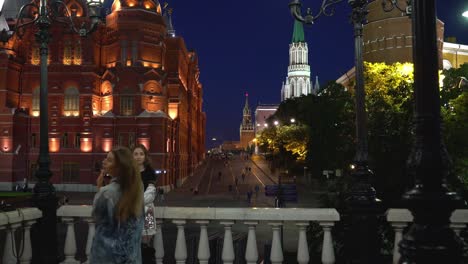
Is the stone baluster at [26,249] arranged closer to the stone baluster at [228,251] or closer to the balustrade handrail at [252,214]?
the balustrade handrail at [252,214]

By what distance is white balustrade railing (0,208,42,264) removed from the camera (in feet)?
24.8

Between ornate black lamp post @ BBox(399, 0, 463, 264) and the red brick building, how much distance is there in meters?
52.1

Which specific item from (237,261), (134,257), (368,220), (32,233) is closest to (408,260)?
(134,257)

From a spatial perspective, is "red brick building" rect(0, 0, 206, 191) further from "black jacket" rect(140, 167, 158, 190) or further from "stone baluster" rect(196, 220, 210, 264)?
"black jacket" rect(140, 167, 158, 190)

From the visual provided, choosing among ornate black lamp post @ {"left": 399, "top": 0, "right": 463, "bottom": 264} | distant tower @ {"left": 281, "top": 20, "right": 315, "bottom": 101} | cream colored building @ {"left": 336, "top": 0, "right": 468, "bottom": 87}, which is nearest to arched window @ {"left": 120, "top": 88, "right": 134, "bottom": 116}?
cream colored building @ {"left": 336, "top": 0, "right": 468, "bottom": 87}

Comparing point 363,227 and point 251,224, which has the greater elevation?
point 251,224

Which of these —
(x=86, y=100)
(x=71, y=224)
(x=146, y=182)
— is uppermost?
(x=86, y=100)

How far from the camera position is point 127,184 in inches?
186

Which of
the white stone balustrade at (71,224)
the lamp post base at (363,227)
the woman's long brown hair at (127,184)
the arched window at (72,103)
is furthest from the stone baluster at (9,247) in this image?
the arched window at (72,103)

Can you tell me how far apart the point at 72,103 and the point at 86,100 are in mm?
1910

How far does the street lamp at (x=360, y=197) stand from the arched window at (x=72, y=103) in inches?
1966

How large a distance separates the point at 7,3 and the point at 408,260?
250ft

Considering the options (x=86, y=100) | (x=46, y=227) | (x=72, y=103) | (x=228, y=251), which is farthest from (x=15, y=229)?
(x=72, y=103)

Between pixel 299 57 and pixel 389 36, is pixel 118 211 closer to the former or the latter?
pixel 389 36
